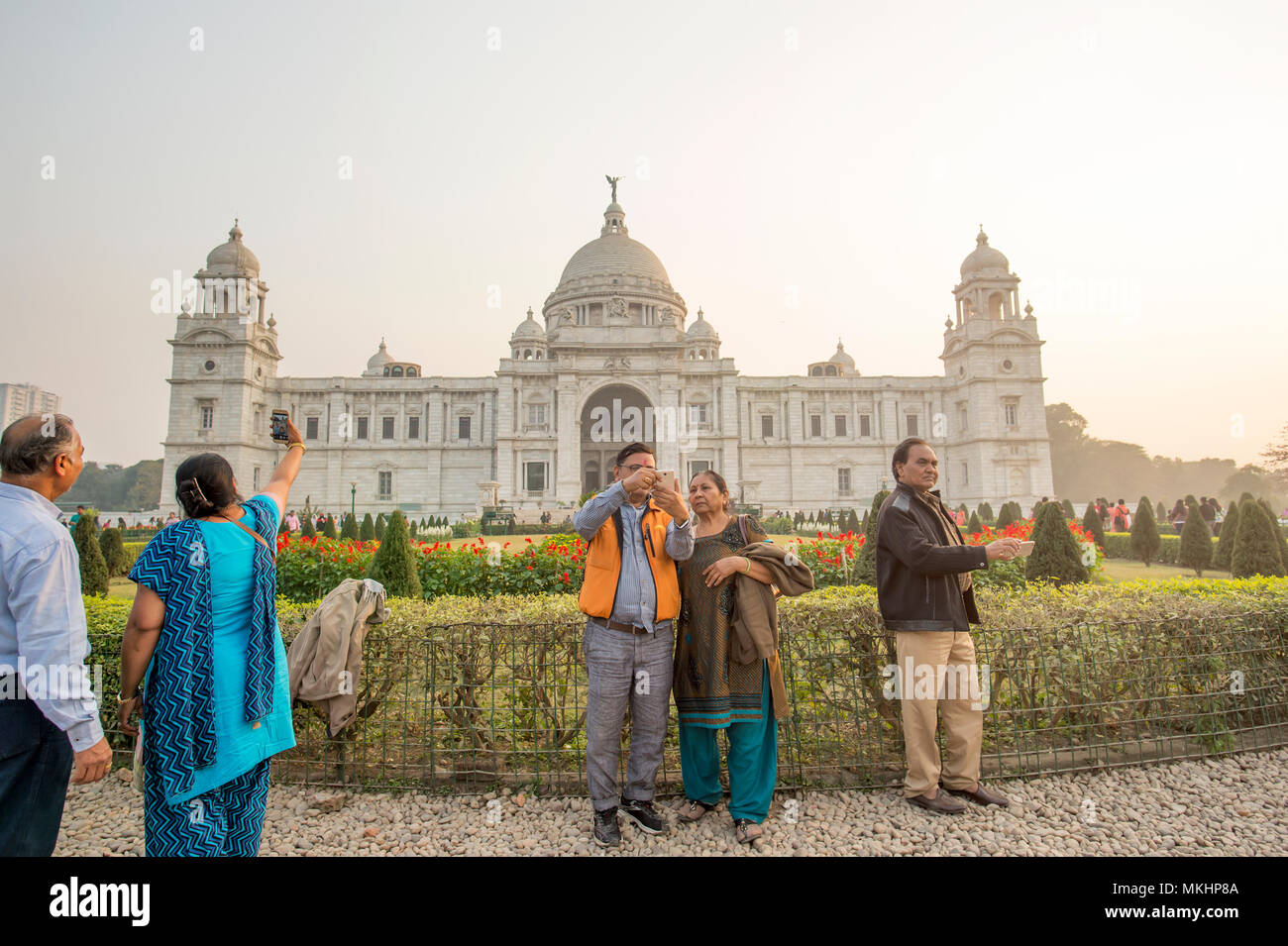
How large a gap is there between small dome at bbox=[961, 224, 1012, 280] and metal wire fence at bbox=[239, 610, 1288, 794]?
41398 mm

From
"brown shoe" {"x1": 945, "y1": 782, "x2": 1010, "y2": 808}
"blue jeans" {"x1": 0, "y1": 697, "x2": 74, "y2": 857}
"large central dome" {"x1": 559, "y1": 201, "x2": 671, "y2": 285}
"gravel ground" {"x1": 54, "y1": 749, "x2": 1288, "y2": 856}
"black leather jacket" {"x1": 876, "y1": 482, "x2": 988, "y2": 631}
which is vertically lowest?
"gravel ground" {"x1": 54, "y1": 749, "x2": 1288, "y2": 856}

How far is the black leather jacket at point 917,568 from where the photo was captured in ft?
11.4

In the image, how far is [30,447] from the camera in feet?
7.72

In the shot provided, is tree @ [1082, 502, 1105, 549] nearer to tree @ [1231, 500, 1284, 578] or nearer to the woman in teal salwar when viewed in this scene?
tree @ [1231, 500, 1284, 578]

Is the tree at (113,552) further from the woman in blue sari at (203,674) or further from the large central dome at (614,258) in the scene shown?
the large central dome at (614,258)

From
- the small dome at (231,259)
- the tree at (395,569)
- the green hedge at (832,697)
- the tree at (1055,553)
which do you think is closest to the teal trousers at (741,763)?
the green hedge at (832,697)

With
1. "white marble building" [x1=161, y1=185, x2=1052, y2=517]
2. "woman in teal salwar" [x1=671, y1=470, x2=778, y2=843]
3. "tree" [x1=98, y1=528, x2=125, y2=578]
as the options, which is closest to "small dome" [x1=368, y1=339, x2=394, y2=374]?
"white marble building" [x1=161, y1=185, x2=1052, y2=517]

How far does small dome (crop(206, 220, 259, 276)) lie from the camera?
37094mm

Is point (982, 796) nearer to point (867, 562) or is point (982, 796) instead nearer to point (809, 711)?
point (809, 711)

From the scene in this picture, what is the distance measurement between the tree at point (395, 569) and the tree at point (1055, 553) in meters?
7.41

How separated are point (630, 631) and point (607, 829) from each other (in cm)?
99

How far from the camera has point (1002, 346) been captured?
39.6m

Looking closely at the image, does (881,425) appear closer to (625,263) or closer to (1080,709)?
(625,263)
